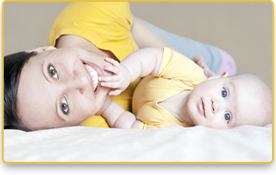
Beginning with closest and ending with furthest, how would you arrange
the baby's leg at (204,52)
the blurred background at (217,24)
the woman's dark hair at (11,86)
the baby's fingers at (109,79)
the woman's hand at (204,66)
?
the woman's dark hair at (11,86) → the baby's fingers at (109,79) → the woman's hand at (204,66) → the baby's leg at (204,52) → the blurred background at (217,24)

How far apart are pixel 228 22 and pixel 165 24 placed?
606mm

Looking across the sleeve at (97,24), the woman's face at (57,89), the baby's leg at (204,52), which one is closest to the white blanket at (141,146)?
the woman's face at (57,89)

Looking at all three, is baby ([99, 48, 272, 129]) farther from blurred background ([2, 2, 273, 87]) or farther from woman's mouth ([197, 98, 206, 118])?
blurred background ([2, 2, 273, 87])

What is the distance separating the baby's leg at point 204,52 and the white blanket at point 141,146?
3.69ft

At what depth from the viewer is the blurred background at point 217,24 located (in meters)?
1.94

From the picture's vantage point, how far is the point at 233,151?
519 millimetres

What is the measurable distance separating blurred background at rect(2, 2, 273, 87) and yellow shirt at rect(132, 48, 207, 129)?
1.23 metres

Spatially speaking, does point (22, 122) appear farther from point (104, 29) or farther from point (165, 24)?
point (165, 24)

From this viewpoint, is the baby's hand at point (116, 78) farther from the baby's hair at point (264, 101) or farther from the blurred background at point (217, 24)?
the blurred background at point (217, 24)

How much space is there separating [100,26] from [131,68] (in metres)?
0.42

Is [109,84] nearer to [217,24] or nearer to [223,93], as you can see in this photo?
[223,93]

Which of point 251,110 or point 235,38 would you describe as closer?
point 251,110

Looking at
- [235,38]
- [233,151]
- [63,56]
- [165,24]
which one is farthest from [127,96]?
[235,38]

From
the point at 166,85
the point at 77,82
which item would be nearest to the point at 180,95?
the point at 166,85
